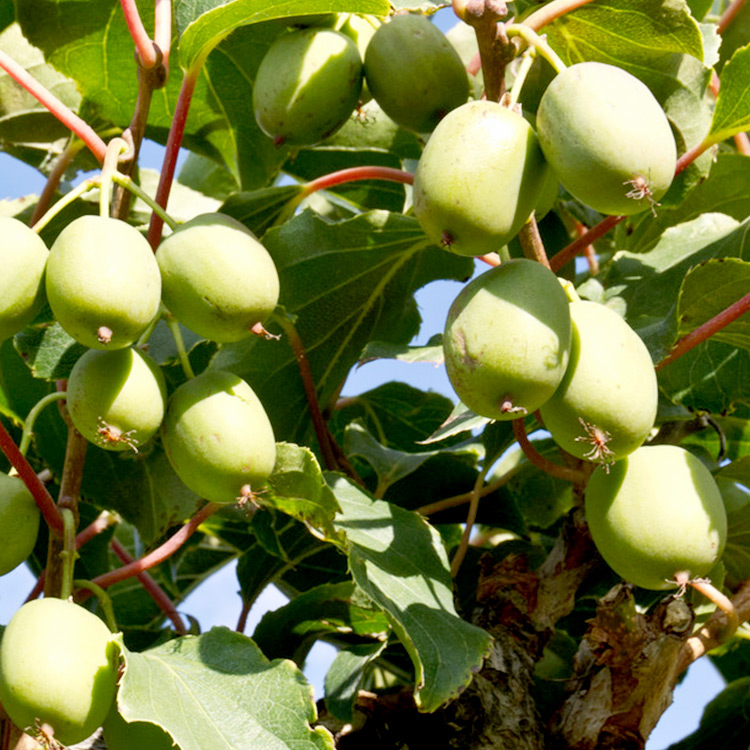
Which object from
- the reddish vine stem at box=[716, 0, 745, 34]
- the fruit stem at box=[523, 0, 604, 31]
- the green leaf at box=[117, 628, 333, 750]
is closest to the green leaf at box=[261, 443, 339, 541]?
the green leaf at box=[117, 628, 333, 750]

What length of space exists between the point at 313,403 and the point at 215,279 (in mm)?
531

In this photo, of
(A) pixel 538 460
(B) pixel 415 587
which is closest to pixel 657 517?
(A) pixel 538 460

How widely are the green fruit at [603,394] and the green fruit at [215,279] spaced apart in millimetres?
326

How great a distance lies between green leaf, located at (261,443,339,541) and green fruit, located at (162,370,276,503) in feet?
0.21

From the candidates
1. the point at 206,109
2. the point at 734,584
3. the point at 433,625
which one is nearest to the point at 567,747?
the point at 433,625

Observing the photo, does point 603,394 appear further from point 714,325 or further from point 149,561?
point 149,561

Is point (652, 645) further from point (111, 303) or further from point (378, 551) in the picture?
point (111, 303)

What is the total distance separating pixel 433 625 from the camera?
132 cm

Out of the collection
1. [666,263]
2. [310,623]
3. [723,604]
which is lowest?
[310,623]

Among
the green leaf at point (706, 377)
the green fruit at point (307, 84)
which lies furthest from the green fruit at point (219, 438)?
the green leaf at point (706, 377)

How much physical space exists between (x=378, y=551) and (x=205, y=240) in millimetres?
483

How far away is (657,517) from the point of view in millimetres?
1167

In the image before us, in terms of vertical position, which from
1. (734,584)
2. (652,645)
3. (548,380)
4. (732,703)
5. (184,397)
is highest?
(548,380)

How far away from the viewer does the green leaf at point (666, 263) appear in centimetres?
157
